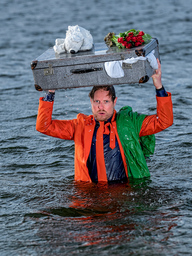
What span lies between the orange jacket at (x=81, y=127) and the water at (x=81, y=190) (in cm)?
40

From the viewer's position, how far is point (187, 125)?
33.0 feet

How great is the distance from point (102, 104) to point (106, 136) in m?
0.44

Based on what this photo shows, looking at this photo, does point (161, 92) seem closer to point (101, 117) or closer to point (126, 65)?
point (126, 65)

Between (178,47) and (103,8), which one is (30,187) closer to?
(178,47)

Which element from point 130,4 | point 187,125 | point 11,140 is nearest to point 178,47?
point 187,125

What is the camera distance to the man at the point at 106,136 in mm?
6363

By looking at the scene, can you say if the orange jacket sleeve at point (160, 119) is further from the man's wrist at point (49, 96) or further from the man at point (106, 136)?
the man's wrist at point (49, 96)

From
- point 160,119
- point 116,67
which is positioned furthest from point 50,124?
point 160,119

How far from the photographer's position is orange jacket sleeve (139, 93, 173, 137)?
6.09 metres

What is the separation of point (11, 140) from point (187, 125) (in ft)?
11.1

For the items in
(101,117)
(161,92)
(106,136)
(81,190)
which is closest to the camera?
(161,92)

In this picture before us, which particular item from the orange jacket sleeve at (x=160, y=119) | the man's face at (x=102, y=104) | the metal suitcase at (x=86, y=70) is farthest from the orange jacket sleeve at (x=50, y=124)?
the orange jacket sleeve at (x=160, y=119)

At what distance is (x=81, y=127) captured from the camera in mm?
6586

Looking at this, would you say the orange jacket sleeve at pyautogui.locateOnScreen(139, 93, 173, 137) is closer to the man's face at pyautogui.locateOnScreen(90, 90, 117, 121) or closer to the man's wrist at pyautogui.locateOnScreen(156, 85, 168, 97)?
the man's wrist at pyautogui.locateOnScreen(156, 85, 168, 97)
